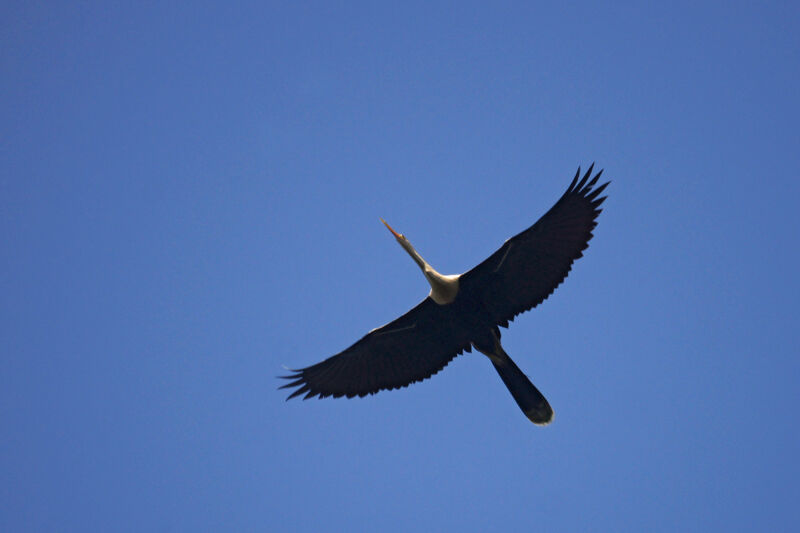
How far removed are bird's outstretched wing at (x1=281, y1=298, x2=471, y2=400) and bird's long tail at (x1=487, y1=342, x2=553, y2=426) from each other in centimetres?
64

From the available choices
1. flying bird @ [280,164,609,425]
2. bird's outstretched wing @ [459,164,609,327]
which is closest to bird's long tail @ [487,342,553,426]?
flying bird @ [280,164,609,425]

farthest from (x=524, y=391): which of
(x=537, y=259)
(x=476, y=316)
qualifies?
(x=537, y=259)

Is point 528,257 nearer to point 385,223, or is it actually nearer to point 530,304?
point 530,304

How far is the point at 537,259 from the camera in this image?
1040 centimetres

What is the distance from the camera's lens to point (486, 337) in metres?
10.8

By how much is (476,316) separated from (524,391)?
55.1 inches

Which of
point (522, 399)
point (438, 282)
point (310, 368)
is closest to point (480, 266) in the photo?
point (438, 282)

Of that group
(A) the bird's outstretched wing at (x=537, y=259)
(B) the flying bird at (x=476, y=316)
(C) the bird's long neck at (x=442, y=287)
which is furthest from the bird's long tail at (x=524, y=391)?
(C) the bird's long neck at (x=442, y=287)

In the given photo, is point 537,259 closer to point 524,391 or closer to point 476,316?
point 476,316

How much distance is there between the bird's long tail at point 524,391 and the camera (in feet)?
35.2

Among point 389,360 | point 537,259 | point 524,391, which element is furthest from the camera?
point 389,360

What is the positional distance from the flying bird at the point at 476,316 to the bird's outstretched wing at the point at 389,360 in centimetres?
2

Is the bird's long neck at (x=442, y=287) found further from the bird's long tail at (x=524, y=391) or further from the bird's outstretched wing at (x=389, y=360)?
the bird's long tail at (x=524, y=391)

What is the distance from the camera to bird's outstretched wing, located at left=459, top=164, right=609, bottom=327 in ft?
33.0
